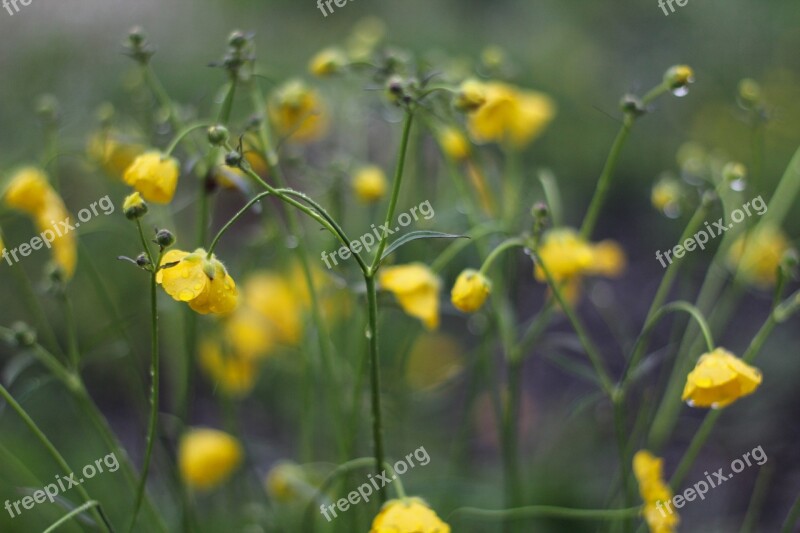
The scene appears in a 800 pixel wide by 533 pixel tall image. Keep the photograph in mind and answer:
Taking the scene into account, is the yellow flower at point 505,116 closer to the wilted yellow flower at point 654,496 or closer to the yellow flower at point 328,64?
the yellow flower at point 328,64

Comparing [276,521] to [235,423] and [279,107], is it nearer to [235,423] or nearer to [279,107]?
[235,423]

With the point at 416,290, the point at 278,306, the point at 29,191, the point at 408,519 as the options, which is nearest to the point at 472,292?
the point at 416,290

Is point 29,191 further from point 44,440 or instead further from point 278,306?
point 278,306

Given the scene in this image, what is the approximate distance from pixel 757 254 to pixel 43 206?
1220mm

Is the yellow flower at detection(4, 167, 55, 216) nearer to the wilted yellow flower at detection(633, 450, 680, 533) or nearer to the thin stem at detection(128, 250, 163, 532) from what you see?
the thin stem at detection(128, 250, 163, 532)

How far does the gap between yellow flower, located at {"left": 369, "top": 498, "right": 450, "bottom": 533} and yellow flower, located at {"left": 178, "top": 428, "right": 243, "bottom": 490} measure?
73cm

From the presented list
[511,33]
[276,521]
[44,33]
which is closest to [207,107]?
[44,33]

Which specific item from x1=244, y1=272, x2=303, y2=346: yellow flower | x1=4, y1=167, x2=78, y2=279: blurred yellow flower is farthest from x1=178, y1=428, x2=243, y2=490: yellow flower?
x1=4, y1=167, x2=78, y2=279: blurred yellow flower

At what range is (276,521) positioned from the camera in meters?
1.50

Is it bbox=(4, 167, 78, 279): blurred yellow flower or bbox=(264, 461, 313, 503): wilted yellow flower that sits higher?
bbox=(4, 167, 78, 279): blurred yellow flower

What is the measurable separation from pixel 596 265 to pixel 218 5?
416cm

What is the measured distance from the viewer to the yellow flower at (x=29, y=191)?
1.32m

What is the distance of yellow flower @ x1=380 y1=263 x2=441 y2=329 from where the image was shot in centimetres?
120

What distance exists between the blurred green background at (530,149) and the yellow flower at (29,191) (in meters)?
0.10
